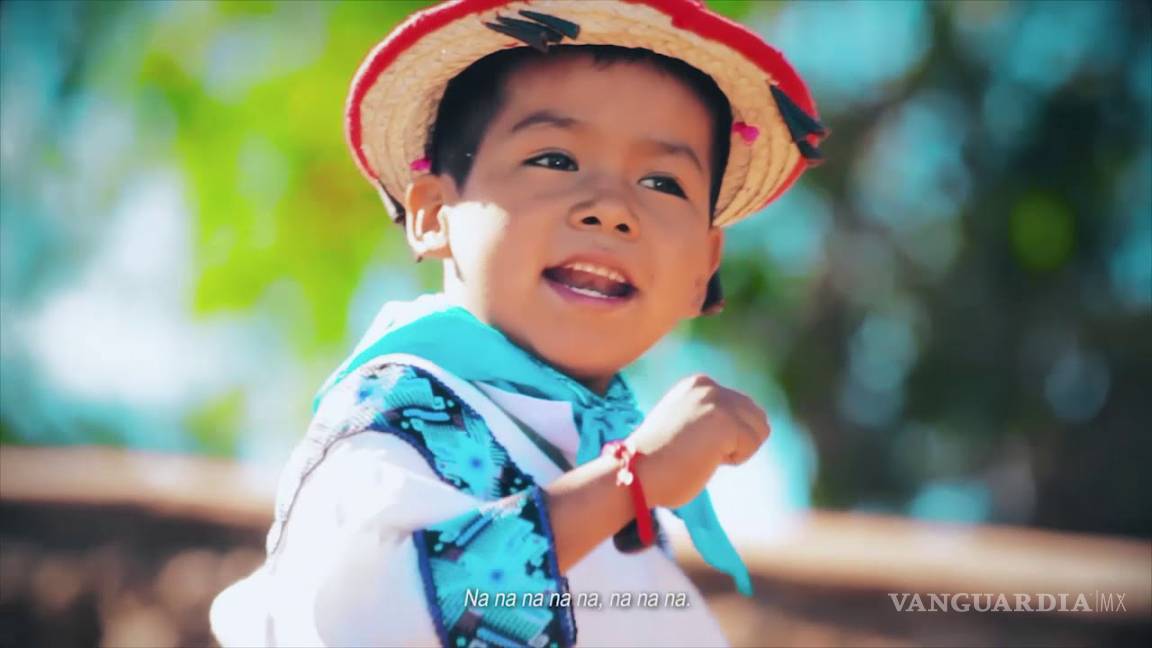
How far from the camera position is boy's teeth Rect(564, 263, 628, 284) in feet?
6.40

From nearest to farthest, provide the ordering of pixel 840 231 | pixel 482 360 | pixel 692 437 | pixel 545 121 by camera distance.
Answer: pixel 692 437 < pixel 482 360 < pixel 545 121 < pixel 840 231

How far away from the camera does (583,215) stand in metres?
1.92

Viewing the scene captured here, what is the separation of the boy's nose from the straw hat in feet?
0.84

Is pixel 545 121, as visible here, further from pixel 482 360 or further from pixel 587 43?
pixel 482 360

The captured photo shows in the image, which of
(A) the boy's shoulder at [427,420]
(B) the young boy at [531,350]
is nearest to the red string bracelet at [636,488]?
(B) the young boy at [531,350]

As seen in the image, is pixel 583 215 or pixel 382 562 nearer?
pixel 382 562

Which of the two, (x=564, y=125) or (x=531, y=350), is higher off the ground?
(x=564, y=125)

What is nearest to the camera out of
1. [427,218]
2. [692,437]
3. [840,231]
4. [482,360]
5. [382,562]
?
[382,562]

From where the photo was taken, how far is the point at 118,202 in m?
6.70

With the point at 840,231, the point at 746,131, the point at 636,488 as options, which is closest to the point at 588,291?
the point at 636,488

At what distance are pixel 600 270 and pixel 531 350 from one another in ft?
0.51

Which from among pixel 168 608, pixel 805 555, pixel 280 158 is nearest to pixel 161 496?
pixel 168 608

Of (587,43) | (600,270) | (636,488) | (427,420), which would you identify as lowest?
(636,488)

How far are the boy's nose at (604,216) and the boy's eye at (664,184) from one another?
106mm
